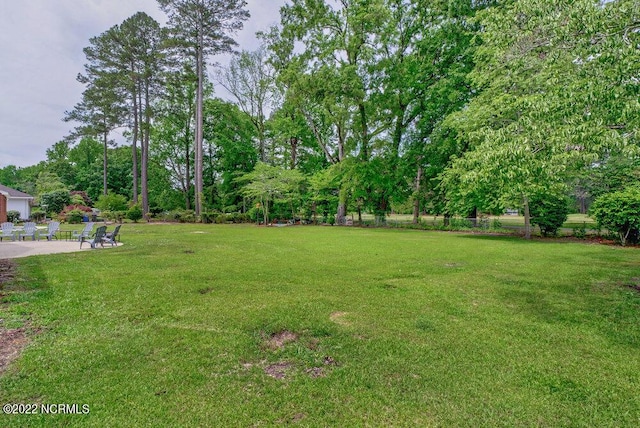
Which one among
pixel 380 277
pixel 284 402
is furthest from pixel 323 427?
pixel 380 277

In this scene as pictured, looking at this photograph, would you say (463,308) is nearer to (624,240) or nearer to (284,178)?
(624,240)

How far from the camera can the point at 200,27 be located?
26531 mm

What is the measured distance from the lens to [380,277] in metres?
6.92

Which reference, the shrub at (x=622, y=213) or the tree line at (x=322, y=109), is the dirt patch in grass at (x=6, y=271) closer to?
the tree line at (x=322, y=109)

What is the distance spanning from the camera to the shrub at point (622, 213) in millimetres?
11984

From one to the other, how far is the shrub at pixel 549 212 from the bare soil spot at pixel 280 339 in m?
16.4

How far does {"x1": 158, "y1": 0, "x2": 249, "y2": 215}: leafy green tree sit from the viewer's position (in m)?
25.8

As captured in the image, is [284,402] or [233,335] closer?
[284,402]

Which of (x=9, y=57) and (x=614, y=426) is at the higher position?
(x=9, y=57)

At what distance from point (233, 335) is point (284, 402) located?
4.83ft

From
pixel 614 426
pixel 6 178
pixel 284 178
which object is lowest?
pixel 614 426

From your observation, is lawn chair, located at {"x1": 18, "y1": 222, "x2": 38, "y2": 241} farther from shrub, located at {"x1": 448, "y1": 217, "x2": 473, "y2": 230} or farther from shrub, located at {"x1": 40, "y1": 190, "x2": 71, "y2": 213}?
shrub, located at {"x1": 448, "y1": 217, "x2": 473, "y2": 230}

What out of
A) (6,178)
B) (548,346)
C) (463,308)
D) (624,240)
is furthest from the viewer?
(6,178)

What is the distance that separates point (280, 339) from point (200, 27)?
30.3 metres
